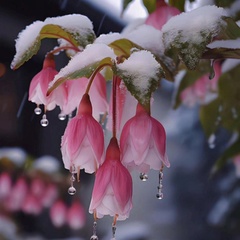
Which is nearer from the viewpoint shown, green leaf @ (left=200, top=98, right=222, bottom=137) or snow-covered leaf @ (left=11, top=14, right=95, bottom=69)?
snow-covered leaf @ (left=11, top=14, right=95, bottom=69)

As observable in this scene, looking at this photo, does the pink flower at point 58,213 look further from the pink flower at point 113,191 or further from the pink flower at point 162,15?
the pink flower at point 113,191

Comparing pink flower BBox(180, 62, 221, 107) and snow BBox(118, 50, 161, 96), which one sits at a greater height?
snow BBox(118, 50, 161, 96)

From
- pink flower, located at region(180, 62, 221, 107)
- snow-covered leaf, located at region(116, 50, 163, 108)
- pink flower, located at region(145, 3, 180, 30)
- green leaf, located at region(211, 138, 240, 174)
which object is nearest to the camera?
snow-covered leaf, located at region(116, 50, 163, 108)

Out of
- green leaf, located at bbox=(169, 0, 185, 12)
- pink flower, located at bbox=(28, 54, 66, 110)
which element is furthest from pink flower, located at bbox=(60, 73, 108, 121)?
green leaf, located at bbox=(169, 0, 185, 12)

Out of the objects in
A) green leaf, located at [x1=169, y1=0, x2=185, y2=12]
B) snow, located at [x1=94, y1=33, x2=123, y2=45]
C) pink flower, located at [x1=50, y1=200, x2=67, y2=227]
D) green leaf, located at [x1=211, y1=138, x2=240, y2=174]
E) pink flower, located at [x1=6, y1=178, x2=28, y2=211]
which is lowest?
pink flower, located at [x1=50, y1=200, x2=67, y2=227]

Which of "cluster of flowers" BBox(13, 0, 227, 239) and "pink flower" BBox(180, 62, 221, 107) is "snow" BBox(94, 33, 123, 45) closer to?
"cluster of flowers" BBox(13, 0, 227, 239)

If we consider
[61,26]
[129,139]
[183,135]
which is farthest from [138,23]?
[183,135]

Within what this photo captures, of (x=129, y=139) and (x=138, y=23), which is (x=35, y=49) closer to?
(x=129, y=139)
